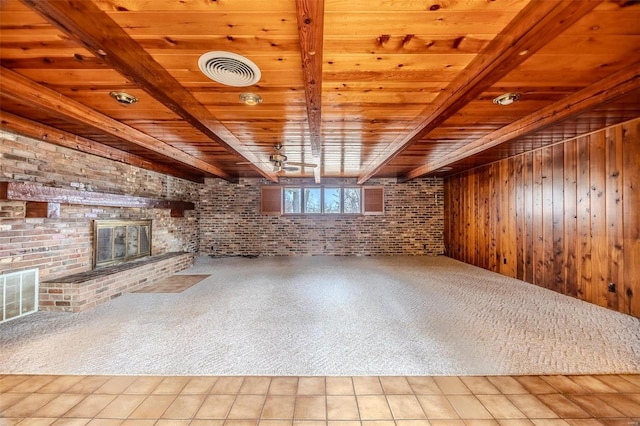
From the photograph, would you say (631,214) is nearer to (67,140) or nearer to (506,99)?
(506,99)

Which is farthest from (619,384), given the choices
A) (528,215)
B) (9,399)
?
(9,399)

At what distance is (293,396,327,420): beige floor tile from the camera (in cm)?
155

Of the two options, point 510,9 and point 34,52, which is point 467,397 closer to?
point 510,9

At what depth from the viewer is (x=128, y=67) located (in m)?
1.71

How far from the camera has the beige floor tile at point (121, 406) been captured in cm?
157

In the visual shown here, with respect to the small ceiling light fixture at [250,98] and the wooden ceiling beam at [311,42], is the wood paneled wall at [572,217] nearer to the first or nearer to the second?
the wooden ceiling beam at [311,42]

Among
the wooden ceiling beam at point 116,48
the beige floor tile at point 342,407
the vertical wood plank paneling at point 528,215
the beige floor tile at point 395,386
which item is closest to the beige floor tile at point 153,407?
the beige floor tile at point 342,407

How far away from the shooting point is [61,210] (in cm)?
334

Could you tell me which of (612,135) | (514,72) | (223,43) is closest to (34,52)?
(223,43)

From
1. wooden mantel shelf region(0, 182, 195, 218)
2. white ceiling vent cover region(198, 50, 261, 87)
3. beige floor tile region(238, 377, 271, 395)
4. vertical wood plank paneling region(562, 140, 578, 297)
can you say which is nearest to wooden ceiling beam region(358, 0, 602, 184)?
Result: white ceiling vent cover region(198, 50, 261, 87)

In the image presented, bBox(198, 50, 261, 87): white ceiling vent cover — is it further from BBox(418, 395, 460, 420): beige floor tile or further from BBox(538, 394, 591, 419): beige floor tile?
BBox(538, 394, 591, 419): beige floor tile

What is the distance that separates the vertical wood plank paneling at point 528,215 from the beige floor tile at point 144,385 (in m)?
5.21

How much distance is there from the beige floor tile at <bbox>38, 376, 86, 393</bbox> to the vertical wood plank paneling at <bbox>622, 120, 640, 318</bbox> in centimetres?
528

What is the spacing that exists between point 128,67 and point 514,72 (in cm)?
269
